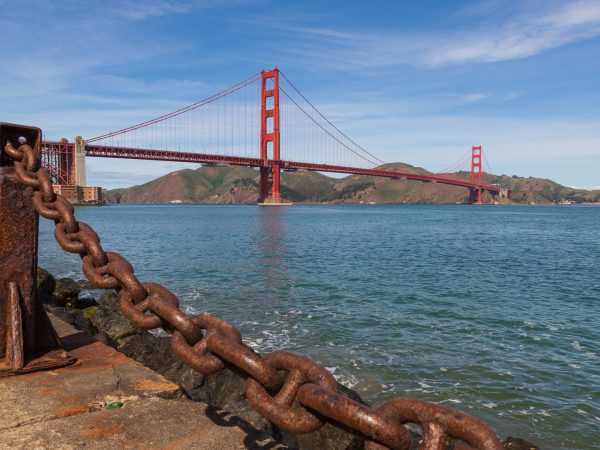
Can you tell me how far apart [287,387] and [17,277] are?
1943mm

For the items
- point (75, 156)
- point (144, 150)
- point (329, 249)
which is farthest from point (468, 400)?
point (75, 156)

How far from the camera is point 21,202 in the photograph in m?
2.46

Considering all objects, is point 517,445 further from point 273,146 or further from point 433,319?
point 273,146

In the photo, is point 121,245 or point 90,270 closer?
point 90,270

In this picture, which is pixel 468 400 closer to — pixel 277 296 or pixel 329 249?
pixel 277 296

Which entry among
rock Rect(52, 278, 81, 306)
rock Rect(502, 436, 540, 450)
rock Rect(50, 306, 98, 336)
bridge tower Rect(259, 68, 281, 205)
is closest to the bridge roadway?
bridge tower Rect(259, 68, 281, 205)

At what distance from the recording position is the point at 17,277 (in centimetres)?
246

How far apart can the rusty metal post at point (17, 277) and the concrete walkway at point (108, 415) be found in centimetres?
11

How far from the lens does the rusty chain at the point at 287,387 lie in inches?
42.4

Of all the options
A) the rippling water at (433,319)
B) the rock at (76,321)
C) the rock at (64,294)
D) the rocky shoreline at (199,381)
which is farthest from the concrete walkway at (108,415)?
the rock at (64,294)

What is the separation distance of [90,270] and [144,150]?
201 ft

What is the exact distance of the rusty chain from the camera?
1078mm

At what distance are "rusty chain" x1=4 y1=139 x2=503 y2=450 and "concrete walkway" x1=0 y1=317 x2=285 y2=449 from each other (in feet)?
1.92

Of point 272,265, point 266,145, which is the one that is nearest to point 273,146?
point 266,145
